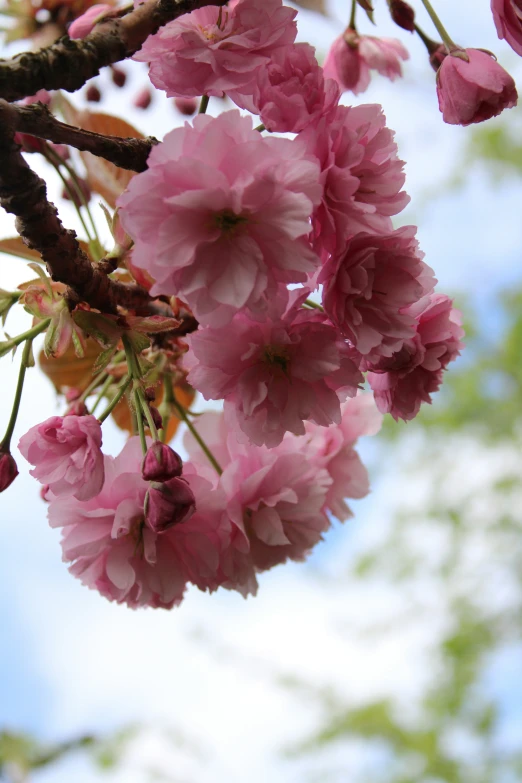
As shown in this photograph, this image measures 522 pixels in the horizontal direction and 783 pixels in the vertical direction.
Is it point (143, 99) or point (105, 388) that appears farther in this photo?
point (143, 99)

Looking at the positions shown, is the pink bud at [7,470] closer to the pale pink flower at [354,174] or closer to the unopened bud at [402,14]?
the pale pink flower at [354,174]

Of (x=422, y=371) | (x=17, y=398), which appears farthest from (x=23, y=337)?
(x=422, y=371)

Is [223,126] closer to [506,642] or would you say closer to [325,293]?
[325,293]

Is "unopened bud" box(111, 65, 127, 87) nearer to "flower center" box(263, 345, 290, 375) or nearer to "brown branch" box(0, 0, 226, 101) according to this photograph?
"brown branch" box(0, 0, 226, 101)

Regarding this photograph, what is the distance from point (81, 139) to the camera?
40cm

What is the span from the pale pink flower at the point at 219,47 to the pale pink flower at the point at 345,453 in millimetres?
323

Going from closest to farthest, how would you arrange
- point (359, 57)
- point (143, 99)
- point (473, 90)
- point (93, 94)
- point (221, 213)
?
point (221, 213) < point (473, 90) < point (359, 57) < point (93, 94) < point (143, 99)

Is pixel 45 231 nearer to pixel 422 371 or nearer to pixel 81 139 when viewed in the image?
pixel 81 139

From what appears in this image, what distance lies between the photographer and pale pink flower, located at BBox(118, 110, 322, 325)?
14.6 inches

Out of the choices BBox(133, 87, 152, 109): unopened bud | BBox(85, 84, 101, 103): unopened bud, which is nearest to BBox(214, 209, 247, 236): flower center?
BBox(85, 84, 101, 103): unopened bud

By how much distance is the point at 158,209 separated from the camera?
38cm

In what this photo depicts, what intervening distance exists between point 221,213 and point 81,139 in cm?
10

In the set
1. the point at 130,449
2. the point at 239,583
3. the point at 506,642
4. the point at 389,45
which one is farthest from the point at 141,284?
the point at 506,642

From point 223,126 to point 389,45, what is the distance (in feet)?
1.49
